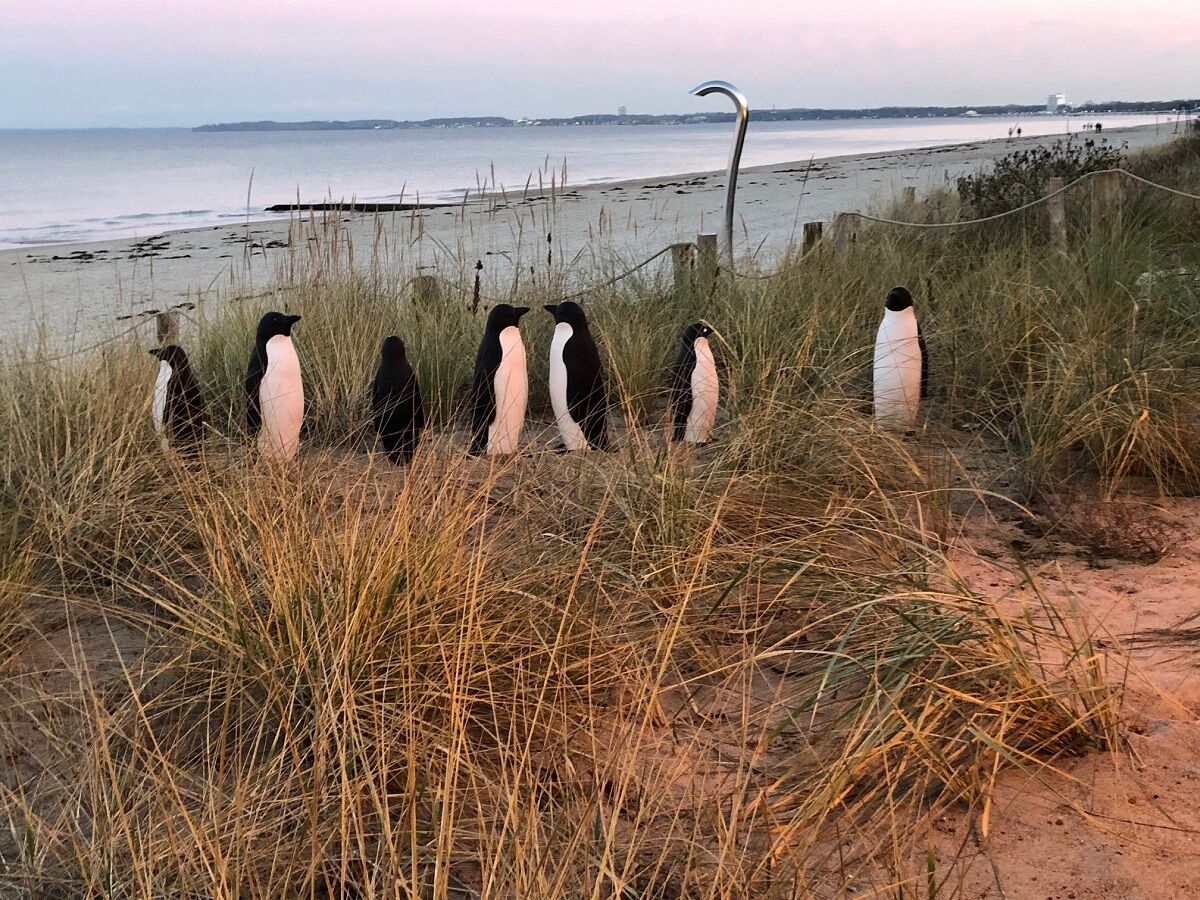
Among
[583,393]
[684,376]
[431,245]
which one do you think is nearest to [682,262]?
[684,376]

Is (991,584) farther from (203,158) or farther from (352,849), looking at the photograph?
(203,158)

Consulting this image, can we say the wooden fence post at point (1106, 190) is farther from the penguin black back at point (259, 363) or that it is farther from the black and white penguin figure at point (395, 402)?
the penguin black back at point (259, 363)

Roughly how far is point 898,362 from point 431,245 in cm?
1071

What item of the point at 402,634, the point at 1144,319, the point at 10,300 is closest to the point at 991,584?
the point at 402,634

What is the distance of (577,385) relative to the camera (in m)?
4.00

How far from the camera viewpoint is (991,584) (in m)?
2.83

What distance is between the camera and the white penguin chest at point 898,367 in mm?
4090

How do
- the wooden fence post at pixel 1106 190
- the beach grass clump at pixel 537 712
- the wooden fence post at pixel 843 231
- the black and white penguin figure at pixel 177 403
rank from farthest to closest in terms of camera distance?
the wooden fence post at pixel 1106 190 < the wooden fence post at pixel 843 231 < the black and white penguin figure at pixel 177 403 < the beach grass clump at pixel 537 712

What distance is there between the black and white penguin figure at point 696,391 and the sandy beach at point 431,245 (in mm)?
1682

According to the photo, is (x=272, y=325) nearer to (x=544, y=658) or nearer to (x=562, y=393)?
(x=562, y=393)

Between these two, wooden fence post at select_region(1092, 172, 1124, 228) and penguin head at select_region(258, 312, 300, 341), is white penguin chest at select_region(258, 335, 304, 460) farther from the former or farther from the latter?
wooden fence post at select_region(1092, 172, 1124, 228)

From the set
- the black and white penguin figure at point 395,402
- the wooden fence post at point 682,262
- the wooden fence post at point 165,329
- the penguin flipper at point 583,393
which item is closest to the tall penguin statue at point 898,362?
the penguin flipper at point 583,393

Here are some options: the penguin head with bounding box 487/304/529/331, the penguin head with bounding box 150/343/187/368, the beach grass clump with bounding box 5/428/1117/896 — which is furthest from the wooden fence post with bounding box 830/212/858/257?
the penguin head with bounding box 150/343/187/368

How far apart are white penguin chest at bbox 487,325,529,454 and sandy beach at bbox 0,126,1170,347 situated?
1498 mm
